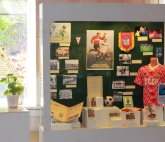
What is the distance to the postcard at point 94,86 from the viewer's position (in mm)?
3121

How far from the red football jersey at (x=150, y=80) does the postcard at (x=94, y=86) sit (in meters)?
0.50

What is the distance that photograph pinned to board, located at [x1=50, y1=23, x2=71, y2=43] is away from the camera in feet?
9.79

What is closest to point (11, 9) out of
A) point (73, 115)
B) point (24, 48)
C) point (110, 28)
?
point (24, 48)

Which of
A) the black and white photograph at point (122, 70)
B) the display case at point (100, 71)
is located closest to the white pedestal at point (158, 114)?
the display case at point (100, 71)

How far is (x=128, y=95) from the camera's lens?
127 inches

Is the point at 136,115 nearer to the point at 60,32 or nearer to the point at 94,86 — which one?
the point at 94,86

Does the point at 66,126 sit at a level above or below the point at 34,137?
above

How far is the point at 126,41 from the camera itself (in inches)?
126

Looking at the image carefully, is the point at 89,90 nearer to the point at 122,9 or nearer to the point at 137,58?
the point at 137,58

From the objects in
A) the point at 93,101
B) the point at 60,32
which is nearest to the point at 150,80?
the point at 93,101

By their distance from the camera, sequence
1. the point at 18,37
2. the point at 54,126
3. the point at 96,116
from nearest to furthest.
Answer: the point at 54,126
the point at 96,116
the point at 18,37

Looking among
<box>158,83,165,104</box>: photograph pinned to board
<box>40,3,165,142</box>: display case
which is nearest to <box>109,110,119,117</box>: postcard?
<box>40,3,165,142</box>: display case

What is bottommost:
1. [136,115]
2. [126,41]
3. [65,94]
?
[136,115]

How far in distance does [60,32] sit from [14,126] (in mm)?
1304
